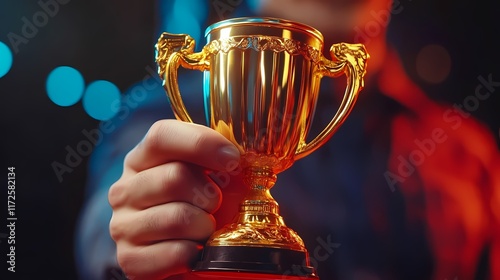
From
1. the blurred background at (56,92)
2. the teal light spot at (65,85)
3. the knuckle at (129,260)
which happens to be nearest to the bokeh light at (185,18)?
the blurred background at (56,92)

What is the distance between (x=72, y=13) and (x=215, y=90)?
1160 mm

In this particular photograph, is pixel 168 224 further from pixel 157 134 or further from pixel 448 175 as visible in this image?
pixel 448 175

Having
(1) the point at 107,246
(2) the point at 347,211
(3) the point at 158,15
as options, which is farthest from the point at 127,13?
(2) the point at 347,211

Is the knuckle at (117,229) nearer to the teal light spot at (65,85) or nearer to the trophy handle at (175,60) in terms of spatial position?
the trophy handle at (175,60)

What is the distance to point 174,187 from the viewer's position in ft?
2.85

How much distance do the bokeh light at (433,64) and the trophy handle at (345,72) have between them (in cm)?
63

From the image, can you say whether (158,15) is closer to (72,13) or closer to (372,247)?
(72,13)

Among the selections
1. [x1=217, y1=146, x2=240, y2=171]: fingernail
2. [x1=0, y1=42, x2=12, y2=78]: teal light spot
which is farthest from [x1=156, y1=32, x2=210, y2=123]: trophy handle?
[x1=0, y1=42, x2=12, y2=78]: teal light spot

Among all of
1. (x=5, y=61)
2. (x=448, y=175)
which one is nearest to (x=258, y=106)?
(x=448, y=175)

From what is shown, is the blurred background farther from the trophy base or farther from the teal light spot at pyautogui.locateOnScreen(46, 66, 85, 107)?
the trophy base

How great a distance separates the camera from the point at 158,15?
180 centimetres

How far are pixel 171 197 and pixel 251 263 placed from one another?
0.55 feet

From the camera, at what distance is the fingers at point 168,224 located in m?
0.86

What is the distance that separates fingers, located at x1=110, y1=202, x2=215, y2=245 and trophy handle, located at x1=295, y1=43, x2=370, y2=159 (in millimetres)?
185
